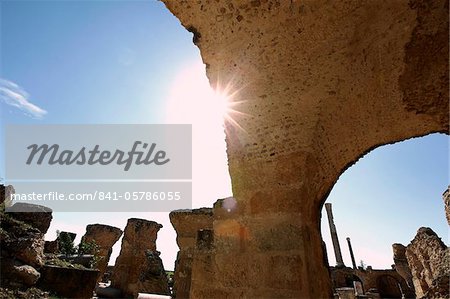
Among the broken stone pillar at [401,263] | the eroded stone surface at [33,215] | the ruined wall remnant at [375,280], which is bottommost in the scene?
the ruined wall remnant at [375,280]

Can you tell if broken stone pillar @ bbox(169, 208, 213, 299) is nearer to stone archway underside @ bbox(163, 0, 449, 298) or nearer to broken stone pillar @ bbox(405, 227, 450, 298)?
stone archway underside @ bbox(163, 0, 449, 298)

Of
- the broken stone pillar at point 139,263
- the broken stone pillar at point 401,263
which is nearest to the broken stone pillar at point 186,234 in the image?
the broken stone pillar at point 139,263

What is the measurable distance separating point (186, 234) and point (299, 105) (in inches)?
168

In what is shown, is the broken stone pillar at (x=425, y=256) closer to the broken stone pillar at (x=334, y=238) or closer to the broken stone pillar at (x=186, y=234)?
the broken stone pillar at (x=186, y=234)

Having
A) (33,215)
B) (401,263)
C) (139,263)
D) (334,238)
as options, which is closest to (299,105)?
(33,215)

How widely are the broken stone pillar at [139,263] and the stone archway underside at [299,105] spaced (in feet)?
23.6

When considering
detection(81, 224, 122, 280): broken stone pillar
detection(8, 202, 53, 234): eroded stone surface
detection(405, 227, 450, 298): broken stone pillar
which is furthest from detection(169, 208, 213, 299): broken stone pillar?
detection(405, 227, 450, 298): broken stone pillar

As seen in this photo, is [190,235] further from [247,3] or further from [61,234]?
[61,234]

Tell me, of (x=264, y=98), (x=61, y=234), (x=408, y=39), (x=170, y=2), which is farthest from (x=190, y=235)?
(x=61, y=234)

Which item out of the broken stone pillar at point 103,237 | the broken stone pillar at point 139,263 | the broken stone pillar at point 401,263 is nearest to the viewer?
the broken stone pillar at point 139,263

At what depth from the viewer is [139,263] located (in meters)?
9.35

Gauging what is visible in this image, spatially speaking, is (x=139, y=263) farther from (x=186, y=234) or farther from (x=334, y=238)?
(x=334, y=238)

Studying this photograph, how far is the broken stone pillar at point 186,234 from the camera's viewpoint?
561cm

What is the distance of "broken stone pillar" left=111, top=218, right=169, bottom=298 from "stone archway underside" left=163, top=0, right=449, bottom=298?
23.6 feet
